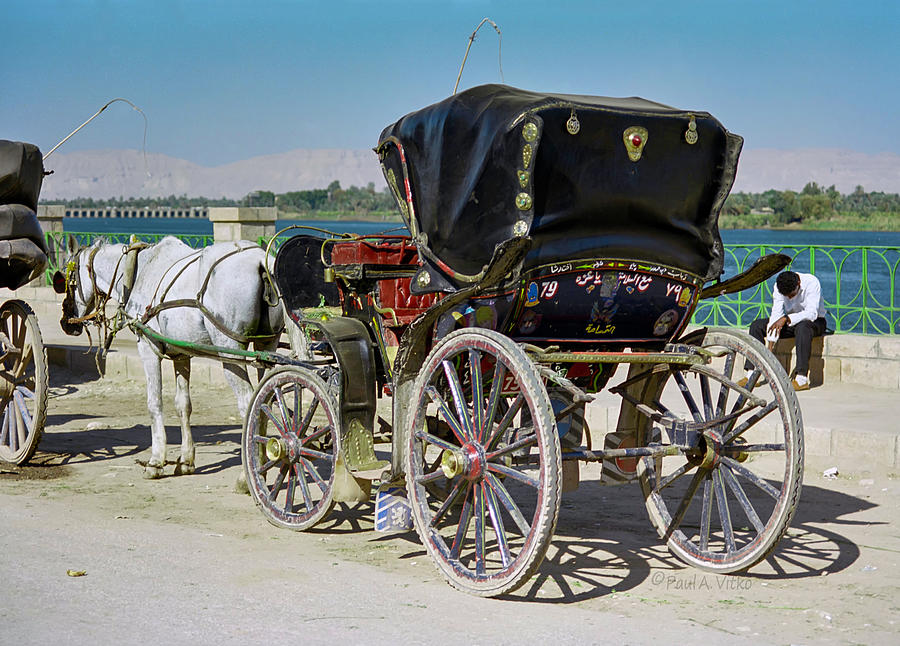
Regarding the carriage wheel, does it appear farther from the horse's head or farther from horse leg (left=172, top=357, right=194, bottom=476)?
the horse's head

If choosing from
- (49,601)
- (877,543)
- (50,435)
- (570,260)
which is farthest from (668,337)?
(50,435)

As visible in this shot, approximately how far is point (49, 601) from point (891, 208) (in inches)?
5785

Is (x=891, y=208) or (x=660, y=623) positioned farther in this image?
(x=891, y=208)

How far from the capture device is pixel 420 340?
20.1 feet

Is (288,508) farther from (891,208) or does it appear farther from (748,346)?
(891,208)

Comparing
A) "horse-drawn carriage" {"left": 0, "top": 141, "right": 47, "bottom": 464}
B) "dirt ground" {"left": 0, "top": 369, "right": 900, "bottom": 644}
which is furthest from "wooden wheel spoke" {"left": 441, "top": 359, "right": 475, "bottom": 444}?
"horse-drawn carriage" {"left": 0, "top": 141, "right": 47, "bottom": 464}

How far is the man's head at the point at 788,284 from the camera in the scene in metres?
11.9

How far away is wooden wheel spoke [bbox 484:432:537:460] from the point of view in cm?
532

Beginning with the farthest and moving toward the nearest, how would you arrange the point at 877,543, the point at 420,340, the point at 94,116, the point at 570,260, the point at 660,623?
the point at 94,116 → the point at 877,543 → the point at 420,340 → the point at 570,260 → the point at 660,623

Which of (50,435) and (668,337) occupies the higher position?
(668,337)

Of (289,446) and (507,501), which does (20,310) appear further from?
(507,501)

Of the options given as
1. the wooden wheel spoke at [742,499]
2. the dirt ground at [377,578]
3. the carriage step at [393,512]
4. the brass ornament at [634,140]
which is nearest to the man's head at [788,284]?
the dirt ground at [377,578]

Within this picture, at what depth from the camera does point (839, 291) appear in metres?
14.1

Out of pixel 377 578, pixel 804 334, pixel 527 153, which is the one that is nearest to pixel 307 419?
pixel 377 578
